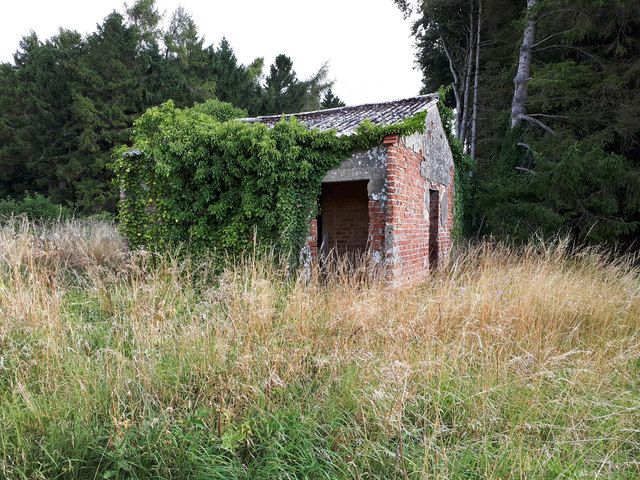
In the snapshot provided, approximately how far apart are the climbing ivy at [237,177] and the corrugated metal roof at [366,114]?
1.97 ft

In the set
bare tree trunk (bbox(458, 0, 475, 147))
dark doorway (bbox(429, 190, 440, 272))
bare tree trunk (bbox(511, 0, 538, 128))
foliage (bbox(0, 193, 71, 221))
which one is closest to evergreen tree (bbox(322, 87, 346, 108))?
bare tree trunk (bbox(458, 0, 475, 147))

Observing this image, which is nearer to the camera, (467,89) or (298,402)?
(298,402)

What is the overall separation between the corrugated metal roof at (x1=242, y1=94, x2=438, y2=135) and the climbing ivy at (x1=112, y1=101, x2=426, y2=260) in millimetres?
600

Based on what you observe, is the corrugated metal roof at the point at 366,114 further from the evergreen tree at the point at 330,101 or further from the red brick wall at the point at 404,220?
the evergreen tree at the point at 330,101

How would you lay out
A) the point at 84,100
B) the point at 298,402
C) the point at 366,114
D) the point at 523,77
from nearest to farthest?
the point at 298,402 < the point at 366,114 < the point at 523,77 < the point at 84,100

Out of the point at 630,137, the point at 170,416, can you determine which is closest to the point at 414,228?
the point at 170,416

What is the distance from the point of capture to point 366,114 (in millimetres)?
7770

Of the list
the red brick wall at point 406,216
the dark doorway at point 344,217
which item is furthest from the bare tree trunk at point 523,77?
the dark doorway at point 344,217

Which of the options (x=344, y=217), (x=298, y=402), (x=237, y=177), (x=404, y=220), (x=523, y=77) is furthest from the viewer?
(x=523, y=77)

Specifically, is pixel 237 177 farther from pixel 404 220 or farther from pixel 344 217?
pixel 344 217

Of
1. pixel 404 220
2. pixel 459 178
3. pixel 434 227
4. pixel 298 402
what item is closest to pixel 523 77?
pixel 459 178

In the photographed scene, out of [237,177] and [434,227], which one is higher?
[237,177]

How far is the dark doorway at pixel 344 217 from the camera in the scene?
9883 mm

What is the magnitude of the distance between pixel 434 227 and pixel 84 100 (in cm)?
2158
